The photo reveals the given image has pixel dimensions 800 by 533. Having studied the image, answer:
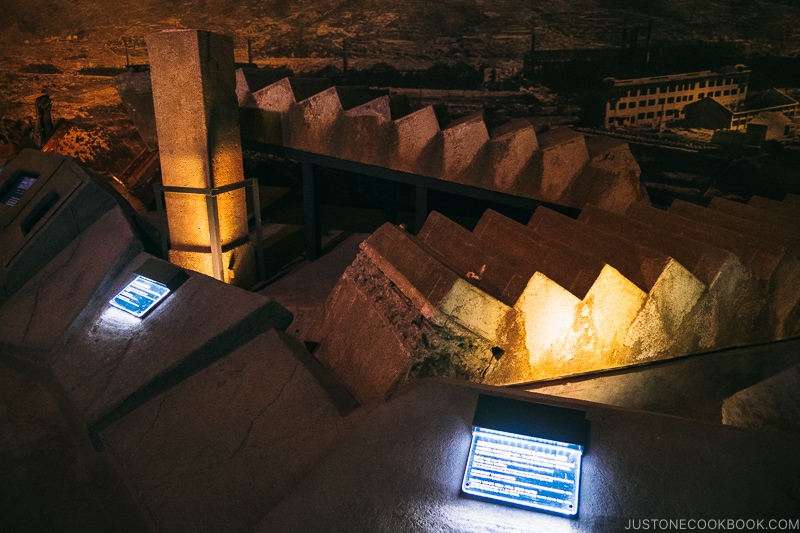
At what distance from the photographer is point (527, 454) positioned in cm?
215

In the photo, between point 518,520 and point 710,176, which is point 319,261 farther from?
point 518,520

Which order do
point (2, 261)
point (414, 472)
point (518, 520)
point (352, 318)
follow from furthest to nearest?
point (2, 261)
point (352, 318)
point (414, 472)
point (518, 520)

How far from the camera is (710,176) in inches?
250

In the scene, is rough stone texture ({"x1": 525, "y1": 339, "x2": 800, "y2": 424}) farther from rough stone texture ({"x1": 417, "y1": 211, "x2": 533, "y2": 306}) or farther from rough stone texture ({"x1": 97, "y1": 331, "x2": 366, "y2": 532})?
rough stone texture ({"x1": 97, "y1": 331, "x2": 366, "y2": 532})

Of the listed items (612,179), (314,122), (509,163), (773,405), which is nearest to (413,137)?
(509,163)

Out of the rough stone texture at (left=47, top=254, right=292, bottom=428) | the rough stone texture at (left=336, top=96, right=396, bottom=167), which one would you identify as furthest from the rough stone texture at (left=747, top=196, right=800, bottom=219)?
the rough stone texture at (left=47, top=254, right=292, bottom=428)

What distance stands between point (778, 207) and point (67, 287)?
5.87 metres

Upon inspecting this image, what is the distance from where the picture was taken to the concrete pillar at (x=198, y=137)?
5211mm

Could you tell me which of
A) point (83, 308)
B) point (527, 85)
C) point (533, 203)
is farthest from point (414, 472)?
point (527, 85)

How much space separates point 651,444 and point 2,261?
16.4 feet

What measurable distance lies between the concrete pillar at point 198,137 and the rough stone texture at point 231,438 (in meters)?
2.75

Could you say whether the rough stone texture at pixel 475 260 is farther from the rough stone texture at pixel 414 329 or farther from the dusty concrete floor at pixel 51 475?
the dusty concrete floor at pixel 51 475

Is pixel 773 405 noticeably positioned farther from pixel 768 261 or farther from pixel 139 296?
pixel 139 296

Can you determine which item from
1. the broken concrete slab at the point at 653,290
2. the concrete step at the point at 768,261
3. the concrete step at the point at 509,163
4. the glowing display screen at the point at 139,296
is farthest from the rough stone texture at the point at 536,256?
the glowing display screen at the point at 139,296
